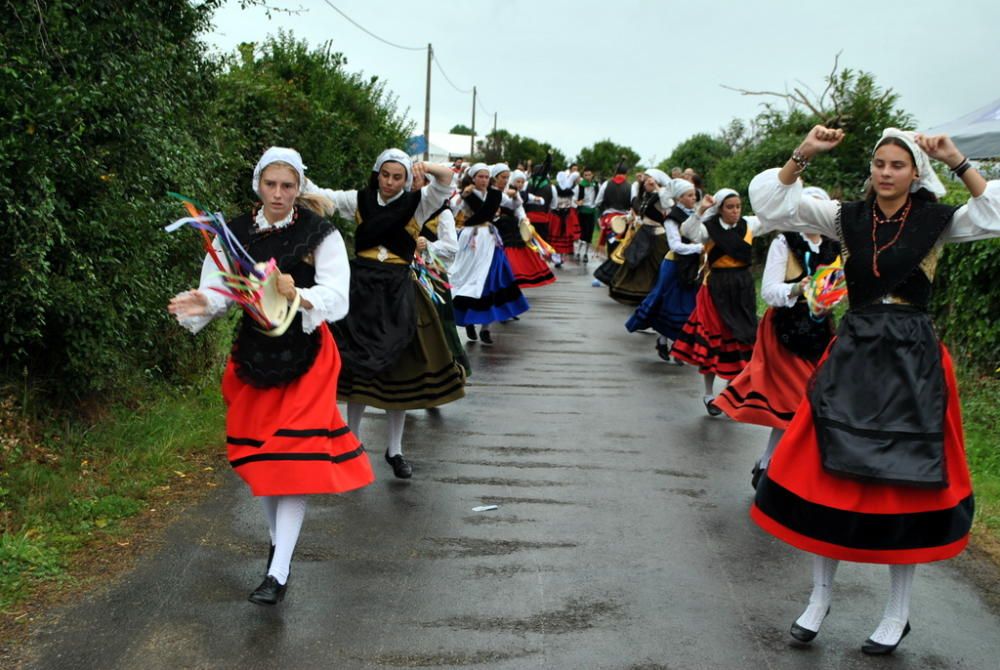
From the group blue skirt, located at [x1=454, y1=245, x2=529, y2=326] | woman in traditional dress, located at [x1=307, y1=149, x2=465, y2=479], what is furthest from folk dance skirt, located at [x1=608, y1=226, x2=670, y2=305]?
woman in traditional dress, located at [x1=307, y1=149, x2=465, y2=479]

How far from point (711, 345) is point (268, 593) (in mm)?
5008

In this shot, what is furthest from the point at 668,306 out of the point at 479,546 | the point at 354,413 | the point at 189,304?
the point at 189,304

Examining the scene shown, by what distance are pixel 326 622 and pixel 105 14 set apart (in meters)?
3.53

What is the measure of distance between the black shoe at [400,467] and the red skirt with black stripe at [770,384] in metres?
1.89

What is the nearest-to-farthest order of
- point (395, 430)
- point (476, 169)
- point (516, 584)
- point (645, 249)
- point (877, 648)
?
point (877, 648) < point (516, 584) < point (395, 430) < point (476, 169) < point (645, 249)

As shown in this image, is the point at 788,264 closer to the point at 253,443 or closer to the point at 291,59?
the point at 253,443

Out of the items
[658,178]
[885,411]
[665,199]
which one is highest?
[658,178]

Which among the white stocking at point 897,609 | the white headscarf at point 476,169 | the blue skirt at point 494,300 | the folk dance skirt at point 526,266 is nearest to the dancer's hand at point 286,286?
the white stocking at point 897,609

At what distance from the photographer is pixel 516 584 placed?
188 inches

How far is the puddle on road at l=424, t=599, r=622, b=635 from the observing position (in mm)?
4309

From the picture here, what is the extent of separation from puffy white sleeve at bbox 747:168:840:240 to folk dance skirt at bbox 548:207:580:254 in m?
20.1

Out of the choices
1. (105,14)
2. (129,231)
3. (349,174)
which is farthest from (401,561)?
(349,174)

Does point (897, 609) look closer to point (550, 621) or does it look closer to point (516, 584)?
point (550, 621)

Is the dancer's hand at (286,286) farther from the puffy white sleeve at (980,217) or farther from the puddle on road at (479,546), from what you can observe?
the puffy white sleeve at (980,217)
